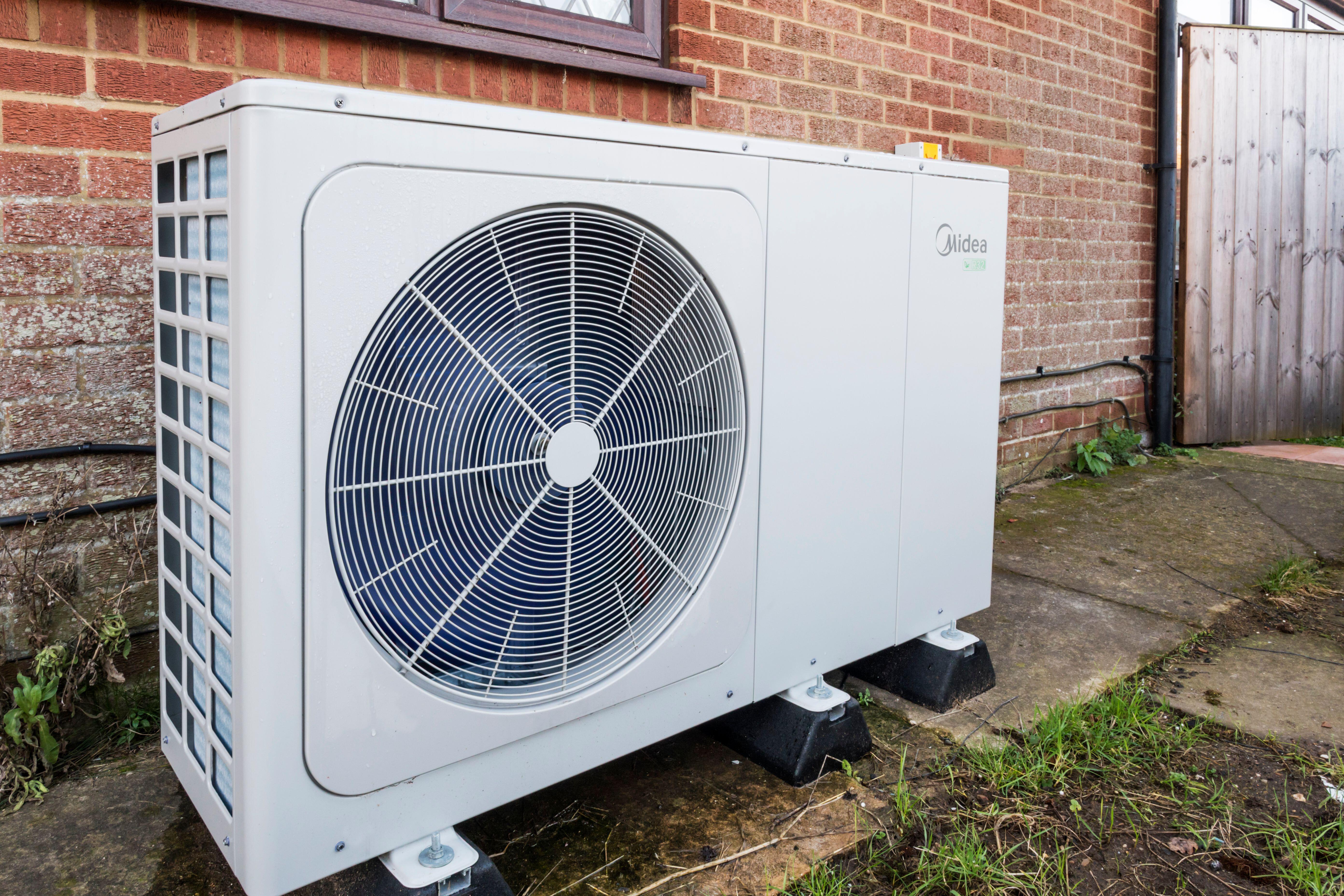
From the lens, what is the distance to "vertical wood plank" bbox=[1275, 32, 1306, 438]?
479 centimetres

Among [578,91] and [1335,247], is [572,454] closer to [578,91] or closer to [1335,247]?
[578,91]

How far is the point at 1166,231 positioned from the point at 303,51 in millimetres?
4132

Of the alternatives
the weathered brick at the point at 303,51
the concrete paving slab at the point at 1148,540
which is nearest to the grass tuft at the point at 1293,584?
the concrete paving slab at the point at 1148,540

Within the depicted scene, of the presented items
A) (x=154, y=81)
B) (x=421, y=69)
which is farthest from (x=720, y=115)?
(x=154, y=81)

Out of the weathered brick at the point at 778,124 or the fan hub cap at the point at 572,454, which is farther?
the weathered brick at the point at 778,124

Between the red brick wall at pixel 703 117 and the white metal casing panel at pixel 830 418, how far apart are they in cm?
98

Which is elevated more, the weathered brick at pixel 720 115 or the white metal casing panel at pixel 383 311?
the weathered brick at pixel 720 115

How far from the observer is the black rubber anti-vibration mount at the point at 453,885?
121 cm

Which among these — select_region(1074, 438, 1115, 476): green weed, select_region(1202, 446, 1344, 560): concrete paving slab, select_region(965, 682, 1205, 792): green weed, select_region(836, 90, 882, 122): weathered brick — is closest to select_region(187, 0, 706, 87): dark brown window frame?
select_region(836, 90, 882, 122): weathered brick

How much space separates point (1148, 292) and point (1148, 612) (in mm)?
2734

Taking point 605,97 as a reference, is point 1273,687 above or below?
below

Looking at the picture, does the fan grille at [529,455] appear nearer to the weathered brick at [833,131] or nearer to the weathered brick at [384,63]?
the weathered brick at [384,63]

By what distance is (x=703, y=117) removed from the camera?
263 centimetres

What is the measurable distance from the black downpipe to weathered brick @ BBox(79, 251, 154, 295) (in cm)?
442
